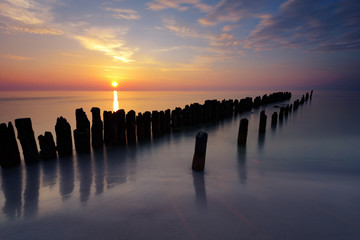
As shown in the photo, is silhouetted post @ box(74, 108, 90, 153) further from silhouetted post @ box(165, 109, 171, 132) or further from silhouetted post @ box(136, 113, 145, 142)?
silhouetted post @ box(165, 109, 171, 132)

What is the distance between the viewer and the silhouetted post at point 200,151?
172 inches

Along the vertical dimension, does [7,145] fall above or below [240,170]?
above

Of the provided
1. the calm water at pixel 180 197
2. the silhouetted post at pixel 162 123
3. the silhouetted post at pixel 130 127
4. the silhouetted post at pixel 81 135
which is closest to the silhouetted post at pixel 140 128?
the silhouetted post at pixel 130 127

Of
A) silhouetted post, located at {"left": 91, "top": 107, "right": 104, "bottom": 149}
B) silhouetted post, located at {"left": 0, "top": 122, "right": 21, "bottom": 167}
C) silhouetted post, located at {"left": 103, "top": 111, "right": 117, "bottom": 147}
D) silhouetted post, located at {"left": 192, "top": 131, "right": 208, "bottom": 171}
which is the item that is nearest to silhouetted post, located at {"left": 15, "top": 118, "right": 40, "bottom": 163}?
silhouetted post, located at {"left": 0, "top": 122, "right": 21, "bottom": 167}

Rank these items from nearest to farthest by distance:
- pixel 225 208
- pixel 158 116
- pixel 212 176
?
pixel 225 208 < pixel 212 176 < pixel 158 116

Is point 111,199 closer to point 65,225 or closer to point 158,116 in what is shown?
point 65,225

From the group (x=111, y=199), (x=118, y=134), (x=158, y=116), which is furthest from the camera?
(x=158, y=116)

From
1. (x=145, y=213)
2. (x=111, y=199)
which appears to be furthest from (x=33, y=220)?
(x=145, y=213)

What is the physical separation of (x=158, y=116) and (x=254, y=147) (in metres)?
3.93

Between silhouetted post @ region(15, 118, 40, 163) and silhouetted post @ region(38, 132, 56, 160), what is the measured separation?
0.17 meters

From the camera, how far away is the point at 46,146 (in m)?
5.35

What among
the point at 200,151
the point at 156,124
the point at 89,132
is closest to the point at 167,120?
the point at 156,124

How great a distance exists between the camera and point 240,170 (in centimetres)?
495

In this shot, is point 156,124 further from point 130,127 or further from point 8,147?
point 8,147
